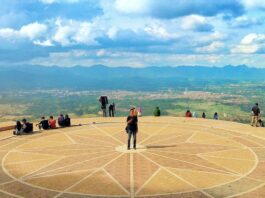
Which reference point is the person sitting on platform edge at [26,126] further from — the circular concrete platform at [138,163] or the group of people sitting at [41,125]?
the circular concrete platform at [138,163]

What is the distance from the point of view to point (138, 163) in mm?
19969

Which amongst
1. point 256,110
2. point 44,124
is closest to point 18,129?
point 44,124

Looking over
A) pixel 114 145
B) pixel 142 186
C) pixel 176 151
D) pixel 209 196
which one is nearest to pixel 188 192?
pixel 209 196

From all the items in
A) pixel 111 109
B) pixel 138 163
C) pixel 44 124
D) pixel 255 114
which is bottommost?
pixel 138 163

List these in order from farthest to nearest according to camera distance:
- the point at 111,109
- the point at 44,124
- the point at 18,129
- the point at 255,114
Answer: the point at 111,109 → the point at 255,114 → the point at 44,124 → the point at 18,129

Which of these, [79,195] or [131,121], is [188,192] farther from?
[131,121]

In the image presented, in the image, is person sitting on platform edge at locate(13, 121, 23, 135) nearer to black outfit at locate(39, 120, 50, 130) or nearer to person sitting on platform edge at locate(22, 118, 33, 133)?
person sitting on platform edge at locate(22, 118, 33, 133)

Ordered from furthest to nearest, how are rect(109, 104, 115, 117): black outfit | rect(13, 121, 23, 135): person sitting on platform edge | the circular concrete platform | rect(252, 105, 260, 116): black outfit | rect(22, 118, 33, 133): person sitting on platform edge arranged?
1. rect(109, 104, 115, 117): black outfit
2. rect(252, 105, 260, 116): black outfit
3. rect(22, 118, 33, 133): person sitting on platform edge
4. rect(13, 121, 23, 135): person sitting on platform edge
5. the circular concrete platform

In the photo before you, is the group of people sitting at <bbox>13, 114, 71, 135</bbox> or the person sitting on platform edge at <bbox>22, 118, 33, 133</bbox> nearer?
the group of people sitting at <bbox>13, 114, 71, 135</bbox>

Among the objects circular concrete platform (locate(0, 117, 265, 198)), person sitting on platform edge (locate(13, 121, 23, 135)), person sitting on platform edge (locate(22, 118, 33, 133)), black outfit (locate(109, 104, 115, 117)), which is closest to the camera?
circular concrete platform (locate(0, 117, 265, 198))

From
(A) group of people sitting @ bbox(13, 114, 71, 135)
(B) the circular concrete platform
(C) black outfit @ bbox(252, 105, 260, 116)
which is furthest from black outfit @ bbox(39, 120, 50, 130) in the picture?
(C) black outfit @ bbox(252, 105, 260, 116)

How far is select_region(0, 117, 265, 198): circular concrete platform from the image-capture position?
16078 mm

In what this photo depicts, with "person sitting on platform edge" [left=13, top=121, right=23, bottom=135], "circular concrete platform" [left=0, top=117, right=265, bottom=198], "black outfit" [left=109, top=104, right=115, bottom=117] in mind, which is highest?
"black outfit" [left=109, top=104, right=115, bottom=117]

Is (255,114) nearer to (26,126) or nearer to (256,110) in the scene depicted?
(256,110)
